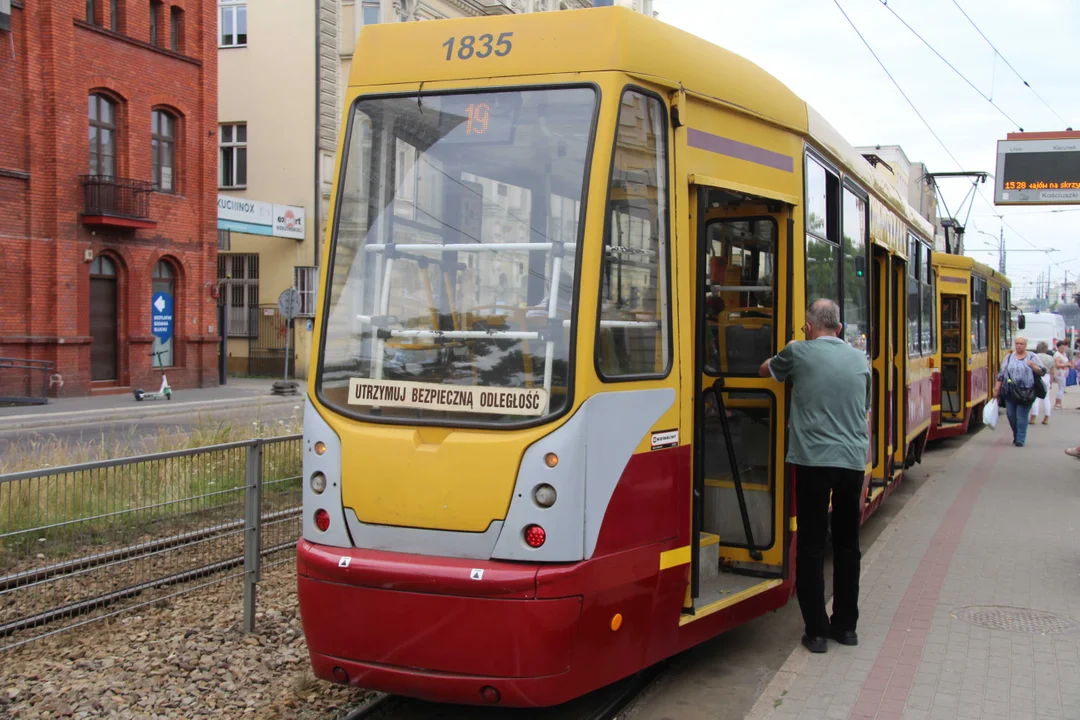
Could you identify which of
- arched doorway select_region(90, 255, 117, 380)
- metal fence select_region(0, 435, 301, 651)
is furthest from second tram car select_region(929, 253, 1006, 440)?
arched doorway select_region(90, 255, 117, 380)

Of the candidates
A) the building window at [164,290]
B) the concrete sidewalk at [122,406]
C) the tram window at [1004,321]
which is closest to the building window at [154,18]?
the building window at [164,290]

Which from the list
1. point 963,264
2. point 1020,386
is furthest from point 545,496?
point 963,264

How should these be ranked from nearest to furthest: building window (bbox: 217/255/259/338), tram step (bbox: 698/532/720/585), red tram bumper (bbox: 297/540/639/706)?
red tram bumper (bbox: 297/540/639/706) < tram step (bbox: 698/532/720/585) < building window (bbox: 217/255/259/338)

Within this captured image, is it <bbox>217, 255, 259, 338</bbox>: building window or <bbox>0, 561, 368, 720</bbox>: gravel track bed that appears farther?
<bbox>217, 255, 259, 338</bbox>: building window

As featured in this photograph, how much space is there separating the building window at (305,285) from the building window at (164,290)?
6035 mm

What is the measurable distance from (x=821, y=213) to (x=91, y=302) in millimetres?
23273

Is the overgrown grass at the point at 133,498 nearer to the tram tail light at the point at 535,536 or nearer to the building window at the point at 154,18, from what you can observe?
the tram tail light at the point at 535,536

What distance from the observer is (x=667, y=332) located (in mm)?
5070

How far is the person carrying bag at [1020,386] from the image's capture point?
1622 cm

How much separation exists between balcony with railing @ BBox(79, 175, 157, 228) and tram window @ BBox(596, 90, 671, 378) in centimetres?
2327

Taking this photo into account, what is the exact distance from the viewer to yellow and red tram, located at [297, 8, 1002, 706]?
4.47 meters

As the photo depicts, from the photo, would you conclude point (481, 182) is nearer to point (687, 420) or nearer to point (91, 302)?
point (687, 420)

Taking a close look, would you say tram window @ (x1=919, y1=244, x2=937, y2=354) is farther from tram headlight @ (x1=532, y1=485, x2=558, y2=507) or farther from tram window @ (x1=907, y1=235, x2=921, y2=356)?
tram headlight @ (x1=532, y1=485, x2=558, y2=507)

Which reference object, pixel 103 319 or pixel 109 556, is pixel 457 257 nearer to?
pixel 109 556
